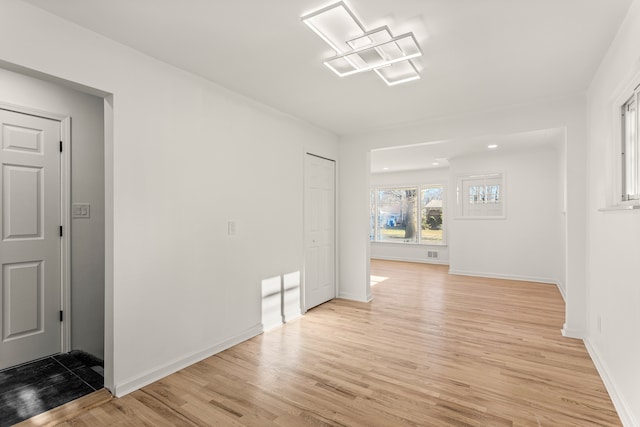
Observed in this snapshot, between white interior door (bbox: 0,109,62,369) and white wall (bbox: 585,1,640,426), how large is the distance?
4335 millimetres

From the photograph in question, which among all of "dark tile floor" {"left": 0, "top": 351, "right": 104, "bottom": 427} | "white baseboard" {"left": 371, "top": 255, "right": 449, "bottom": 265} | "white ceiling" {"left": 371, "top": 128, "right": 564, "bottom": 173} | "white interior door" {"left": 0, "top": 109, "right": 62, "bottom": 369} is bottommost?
"dark tile floor" {"left": 0, "top": 351, "right": 104, "bottom": 427}

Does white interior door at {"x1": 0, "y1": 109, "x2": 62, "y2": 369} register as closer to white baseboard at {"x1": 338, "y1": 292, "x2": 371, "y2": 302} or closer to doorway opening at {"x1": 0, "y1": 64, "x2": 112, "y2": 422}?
doorway opening at {"x1": 0, "y1": 64, "x2": 112, "y2": 422}

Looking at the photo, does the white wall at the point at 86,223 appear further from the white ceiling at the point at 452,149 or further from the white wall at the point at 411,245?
the white wall at the point at 411,245

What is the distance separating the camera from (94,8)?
77.1 inches

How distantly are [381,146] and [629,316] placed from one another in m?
3.28

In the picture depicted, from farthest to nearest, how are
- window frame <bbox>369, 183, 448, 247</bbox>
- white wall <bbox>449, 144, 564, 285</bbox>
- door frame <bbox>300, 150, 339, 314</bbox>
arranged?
window frame <bbox>369, 183, 448, 247</bbox> < white wall <bbox>449, 144, 564, 285</bbox> < door frame <bbox>300, 150, 339, 314</bbox>

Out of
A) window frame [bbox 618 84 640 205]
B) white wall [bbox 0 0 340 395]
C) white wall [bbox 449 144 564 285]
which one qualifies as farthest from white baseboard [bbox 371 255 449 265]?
window frame [bbox 618 84 640 205]

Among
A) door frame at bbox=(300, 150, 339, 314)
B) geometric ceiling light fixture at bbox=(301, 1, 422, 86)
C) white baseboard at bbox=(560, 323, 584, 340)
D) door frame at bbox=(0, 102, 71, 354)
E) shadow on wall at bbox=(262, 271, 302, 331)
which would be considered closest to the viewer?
geometric ceiling light fixture at bbox=(301, 1, 422, 86)

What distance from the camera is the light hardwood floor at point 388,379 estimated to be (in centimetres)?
210

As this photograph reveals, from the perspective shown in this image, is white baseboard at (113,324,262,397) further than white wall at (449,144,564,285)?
No

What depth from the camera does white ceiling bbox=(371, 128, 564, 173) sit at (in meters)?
5.14

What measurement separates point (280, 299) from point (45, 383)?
7.06 ft

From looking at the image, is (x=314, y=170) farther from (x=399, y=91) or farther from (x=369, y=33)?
(x=369, y=33)

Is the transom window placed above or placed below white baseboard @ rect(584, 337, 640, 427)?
above
